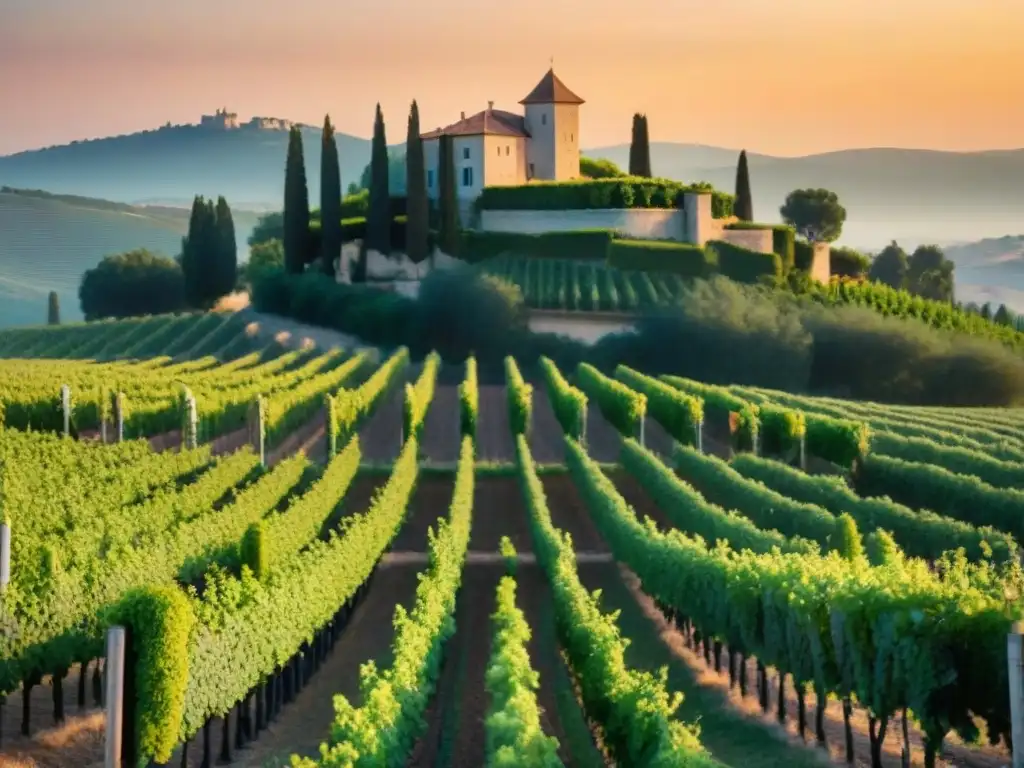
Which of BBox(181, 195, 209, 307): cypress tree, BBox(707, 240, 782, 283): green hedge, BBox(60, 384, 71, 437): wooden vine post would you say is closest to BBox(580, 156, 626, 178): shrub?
BBox(707, 240, 782, 283): green hedge

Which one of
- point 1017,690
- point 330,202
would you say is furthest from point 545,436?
point 1017,690

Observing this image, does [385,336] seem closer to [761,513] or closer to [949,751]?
[761,513]

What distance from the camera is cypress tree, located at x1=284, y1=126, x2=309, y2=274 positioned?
62.2 metres

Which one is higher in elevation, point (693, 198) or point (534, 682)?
point (693, 198)

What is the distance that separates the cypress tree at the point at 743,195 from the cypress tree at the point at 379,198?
19224mm

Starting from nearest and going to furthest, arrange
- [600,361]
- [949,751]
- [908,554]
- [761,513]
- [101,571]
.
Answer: [949,751] → [101,571] → [908,554] → [761,513] → [600,361]

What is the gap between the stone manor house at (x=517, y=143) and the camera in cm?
6844

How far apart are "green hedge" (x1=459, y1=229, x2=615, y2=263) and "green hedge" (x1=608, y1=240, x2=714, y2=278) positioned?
2.55 feet

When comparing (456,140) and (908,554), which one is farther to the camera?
(456,140)

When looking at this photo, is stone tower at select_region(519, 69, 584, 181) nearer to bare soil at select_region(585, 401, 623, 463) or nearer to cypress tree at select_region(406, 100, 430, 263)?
cypress tree at select_region(406, 100, 430, 263)

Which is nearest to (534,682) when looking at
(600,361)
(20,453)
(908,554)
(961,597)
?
(961,597)

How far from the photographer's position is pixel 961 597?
13.6 meters

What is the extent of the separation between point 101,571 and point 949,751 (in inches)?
375

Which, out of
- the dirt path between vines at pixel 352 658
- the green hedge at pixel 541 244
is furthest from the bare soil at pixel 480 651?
the green hedge at pixel 541 244
